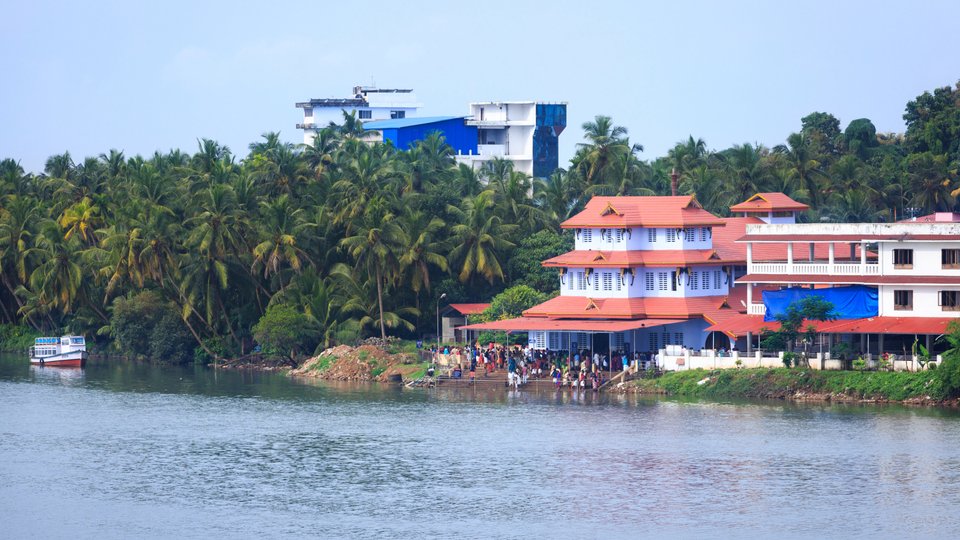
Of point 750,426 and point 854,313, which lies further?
point 854,313

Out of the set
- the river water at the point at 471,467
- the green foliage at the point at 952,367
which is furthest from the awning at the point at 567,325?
the green foliage at the point at 952,367

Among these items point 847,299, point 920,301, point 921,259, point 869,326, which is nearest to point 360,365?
point 847,299

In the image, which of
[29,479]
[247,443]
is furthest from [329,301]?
[29,479]

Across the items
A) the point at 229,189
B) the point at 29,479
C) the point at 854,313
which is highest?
the point at 229,189

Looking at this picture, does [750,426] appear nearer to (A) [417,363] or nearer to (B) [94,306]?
(A) [417,363]

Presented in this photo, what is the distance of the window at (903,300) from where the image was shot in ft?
206

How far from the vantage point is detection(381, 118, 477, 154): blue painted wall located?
378ft

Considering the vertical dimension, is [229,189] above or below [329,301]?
above

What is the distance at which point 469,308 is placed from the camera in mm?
78375

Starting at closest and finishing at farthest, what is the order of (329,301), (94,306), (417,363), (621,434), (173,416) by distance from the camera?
(621,434) < (173,416) < (417,363) < (329,301) < (94,306)

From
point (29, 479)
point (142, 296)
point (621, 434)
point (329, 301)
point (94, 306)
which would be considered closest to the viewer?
point (29, 479)

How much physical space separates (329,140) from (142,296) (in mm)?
16676

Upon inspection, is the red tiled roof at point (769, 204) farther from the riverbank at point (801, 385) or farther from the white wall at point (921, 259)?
the riverbank at point (801, 385)

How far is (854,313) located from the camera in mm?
64062
